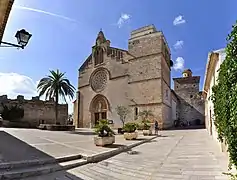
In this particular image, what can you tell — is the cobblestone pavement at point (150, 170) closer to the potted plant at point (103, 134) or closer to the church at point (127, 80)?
the potted plant at point (103, 134)

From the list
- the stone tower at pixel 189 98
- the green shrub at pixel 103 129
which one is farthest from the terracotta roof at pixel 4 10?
the stone tower at pixel 189 98

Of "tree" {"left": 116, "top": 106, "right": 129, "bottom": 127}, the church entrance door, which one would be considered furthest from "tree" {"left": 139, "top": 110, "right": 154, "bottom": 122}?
the church entrance door

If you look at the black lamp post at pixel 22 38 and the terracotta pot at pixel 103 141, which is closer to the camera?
the black lamp post at pixel 22 38

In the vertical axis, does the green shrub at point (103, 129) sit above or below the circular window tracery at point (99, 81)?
below

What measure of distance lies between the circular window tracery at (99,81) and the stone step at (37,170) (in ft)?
91.8

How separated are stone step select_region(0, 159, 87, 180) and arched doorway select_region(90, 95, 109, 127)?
26.7 metres

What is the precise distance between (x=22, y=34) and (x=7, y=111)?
73.6 feet

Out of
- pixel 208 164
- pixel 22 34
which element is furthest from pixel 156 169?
pixel 22 34

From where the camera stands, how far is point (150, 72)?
2952 centimetres

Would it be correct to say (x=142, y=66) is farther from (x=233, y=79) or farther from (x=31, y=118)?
(x=233, y=79)

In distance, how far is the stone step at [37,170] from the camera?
16.6 ft

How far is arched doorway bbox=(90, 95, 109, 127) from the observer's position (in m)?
33.8

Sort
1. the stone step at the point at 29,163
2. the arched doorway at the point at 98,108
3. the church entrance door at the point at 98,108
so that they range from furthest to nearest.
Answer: the church entrance door at the point at 98,108 < the arched doorway at the point at 98,108 < the stone step at the point at 29,163

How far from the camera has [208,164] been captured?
629 cm
